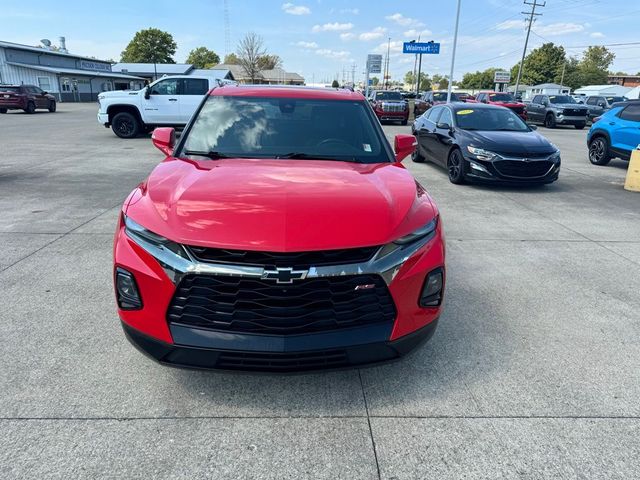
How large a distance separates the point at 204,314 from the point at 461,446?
150cm

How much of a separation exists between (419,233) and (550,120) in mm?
28345

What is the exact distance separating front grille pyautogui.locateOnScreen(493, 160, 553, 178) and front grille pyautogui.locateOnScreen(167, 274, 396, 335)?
7308 millimetres

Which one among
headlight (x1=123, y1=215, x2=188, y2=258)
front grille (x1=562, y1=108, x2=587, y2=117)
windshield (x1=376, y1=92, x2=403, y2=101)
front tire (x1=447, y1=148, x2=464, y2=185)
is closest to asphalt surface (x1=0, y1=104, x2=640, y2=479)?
headlight (x1=123, y1=215, x2=188, y2=258)

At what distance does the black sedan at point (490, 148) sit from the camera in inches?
345

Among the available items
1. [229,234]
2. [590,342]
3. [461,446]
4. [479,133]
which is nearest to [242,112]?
[229,234]

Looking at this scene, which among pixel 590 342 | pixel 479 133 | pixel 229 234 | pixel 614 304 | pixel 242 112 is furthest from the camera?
pixel 479 133

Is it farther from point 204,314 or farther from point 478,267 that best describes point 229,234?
point 478,267

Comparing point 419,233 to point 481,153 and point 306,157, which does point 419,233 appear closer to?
point 306,157

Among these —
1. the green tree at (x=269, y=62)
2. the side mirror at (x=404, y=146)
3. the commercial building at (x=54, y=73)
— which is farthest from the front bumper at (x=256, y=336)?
the green tree at (x=269, y=62)

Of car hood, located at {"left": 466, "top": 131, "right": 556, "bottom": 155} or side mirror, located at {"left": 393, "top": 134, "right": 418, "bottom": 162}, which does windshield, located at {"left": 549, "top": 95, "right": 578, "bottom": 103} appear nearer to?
car hood, located at {"left": 466, "top": 131, "right": 556, "bottom": 155}

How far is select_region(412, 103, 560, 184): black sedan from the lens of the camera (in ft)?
28.7

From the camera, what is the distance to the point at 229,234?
2285 millimetres

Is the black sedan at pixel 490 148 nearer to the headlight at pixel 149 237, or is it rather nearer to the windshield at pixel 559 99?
the headlight at pixel 149 237

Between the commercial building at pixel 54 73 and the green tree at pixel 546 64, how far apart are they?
7718 centimetres
